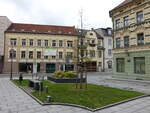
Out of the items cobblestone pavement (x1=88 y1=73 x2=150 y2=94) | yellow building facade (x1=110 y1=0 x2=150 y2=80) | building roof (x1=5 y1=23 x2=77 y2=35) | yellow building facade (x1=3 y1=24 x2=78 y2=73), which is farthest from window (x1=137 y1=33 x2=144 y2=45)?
building roof (x1=5 y1=23 x2=77 y2=35)

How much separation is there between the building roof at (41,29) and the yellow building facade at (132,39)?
2242 cm

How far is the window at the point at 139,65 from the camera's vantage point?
2201 cm

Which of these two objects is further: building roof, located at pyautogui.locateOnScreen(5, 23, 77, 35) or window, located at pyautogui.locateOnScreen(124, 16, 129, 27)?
building roof, located at pyautogui.locateOnScreen(5, 23, 77, 35)

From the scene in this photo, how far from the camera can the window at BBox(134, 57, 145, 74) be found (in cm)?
2201

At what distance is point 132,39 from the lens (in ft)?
78.1

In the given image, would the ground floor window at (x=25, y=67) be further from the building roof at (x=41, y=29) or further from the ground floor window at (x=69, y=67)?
the ground floor window at (x=69, y=67)

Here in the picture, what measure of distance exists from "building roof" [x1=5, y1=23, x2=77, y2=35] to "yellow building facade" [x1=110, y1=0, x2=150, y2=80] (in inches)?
883

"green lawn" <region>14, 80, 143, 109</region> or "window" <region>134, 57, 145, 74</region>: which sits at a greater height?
"window" <region>134, 57, 145, 74</region>

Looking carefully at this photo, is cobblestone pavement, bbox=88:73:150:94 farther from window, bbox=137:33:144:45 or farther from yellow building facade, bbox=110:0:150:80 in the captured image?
window, bbox=137:33:144:45

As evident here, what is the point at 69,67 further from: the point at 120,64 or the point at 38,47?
the point at 120,64

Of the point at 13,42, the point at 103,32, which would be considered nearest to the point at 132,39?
the point at 103,32

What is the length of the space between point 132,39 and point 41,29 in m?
29.1

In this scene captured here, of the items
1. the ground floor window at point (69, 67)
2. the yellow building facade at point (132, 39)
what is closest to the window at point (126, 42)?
the yellow building facade at point (132, 39)

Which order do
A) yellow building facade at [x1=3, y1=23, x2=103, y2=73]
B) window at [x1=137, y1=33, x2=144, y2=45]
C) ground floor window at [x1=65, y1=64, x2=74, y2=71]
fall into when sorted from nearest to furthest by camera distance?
window at [x1=137, y1=33, x2=144, y2=45] < yellow building facade at [x1=3, y1=23, x2=103, y2=73] < ground floor window at [x1=65, y1=64, x2=74, y2=71]
